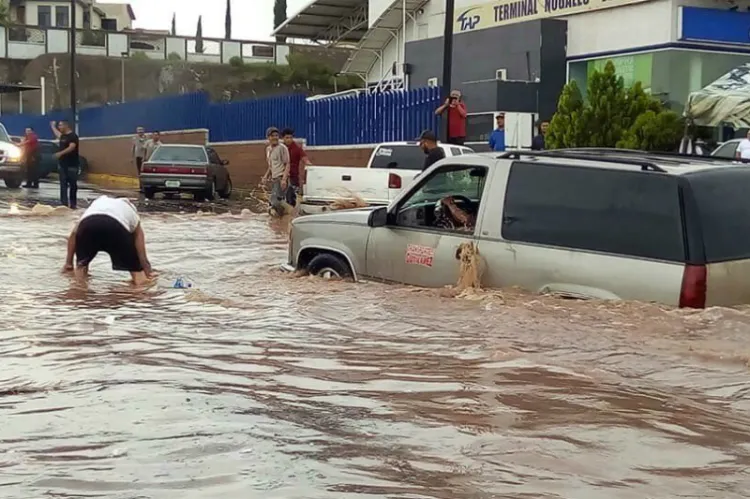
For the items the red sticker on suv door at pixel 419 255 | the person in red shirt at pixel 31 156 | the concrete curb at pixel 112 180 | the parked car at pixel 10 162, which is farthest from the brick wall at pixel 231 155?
Answer: the red sticker on suv door at pixel 419 255

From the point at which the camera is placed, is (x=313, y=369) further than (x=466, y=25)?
No

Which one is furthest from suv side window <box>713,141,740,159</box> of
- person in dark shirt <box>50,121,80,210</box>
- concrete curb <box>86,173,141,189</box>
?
concrete curb <box>86,173,141,189</box>

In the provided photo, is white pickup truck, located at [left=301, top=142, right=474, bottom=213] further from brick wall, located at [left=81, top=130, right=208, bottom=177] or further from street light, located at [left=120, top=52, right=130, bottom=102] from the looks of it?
street light, located at [left=120, top=52, right=130, bottom=102]

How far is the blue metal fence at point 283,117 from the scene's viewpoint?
25.1 meters

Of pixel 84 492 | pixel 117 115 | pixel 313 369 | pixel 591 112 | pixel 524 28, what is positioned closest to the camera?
pixel 84 492

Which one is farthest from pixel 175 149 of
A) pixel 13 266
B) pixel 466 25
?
pixel 13 266

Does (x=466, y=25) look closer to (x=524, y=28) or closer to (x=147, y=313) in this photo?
(x=524, y=28)

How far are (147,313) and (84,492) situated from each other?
4777 mm

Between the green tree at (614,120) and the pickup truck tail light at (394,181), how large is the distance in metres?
5.35

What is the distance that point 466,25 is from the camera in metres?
30.9

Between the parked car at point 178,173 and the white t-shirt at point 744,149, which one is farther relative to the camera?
the parked car at point 178,173

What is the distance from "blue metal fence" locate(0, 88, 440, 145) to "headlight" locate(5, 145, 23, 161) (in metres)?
7.81

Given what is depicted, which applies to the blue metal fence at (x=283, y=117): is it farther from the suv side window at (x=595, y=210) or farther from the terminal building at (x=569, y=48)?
the suv side window at (x=595, y=210)

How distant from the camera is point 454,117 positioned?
19.8 m
